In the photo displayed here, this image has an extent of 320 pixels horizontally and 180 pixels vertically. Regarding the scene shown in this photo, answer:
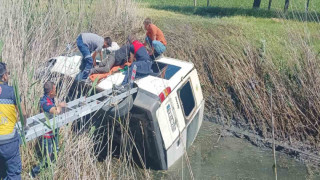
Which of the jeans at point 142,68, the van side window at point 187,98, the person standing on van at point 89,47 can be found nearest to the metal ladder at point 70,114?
the jeans at point 142,68

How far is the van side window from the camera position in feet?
20.8

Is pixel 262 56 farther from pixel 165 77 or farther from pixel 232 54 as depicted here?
pixel 165 77

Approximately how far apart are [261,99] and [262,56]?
3.86 feet

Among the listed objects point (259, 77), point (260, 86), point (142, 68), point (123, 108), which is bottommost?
point (260, 86)

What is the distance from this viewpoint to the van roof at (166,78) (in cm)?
533

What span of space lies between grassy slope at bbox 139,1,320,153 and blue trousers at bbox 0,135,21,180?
476 cm

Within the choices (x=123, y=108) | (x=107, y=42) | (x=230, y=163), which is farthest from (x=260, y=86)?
(x=123, y=108)

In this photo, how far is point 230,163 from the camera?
6574 millimetres

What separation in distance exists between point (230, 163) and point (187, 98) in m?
1.31

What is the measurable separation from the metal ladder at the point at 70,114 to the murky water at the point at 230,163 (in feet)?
4.88

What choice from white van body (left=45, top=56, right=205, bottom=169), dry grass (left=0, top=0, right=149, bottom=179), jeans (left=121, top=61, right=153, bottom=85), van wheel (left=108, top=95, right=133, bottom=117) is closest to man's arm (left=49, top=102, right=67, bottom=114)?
dry grass (left=0, top=0, right=149, bottom=179)

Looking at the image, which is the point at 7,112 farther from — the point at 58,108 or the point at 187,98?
the point at 187,98

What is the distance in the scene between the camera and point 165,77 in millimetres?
6016

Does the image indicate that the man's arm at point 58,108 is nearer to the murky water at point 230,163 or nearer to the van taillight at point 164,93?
the van taillight at point 164,93
